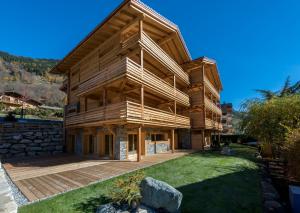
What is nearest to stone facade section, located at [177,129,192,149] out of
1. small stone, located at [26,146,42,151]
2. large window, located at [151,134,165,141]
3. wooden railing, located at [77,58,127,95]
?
large window, located at [151,134,165,141]

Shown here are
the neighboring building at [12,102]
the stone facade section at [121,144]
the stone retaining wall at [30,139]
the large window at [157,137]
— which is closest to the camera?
the stone facade section at [121,144]

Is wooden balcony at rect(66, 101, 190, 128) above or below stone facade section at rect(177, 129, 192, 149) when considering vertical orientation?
above

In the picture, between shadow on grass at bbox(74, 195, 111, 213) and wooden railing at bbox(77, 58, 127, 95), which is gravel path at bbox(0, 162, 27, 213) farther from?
wooden railing at bbox(77, 58, 127, 95)

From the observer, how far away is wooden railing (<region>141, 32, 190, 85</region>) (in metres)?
14.2

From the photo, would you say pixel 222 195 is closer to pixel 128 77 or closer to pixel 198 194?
pixel 198 194

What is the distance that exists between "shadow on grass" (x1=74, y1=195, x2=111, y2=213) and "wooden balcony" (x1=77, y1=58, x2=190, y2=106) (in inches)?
312

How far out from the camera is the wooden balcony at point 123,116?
1188cm

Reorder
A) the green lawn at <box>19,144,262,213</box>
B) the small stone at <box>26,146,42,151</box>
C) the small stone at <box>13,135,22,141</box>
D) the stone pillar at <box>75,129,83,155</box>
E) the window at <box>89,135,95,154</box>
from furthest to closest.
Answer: the stone pillar at <box>75,129,83,155</box>
the window at <box>89,135,95,154</box>
the small stone at <box>26,146,42,151</box>
the small stone at <box>13,135,22,141</box>
the green lawn at <box>19,144,262,213</box>

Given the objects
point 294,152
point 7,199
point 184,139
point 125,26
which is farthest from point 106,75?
point 184,139

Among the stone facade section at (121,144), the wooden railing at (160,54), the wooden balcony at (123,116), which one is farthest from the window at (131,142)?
the wooden railing at (160,54)

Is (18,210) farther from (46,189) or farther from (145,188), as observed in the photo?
(145,188)

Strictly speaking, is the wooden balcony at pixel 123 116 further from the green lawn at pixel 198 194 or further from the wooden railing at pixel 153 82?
the green lawn at pixel 198 194

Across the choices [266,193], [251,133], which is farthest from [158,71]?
[266,193]

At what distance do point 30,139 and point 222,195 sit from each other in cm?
1653
